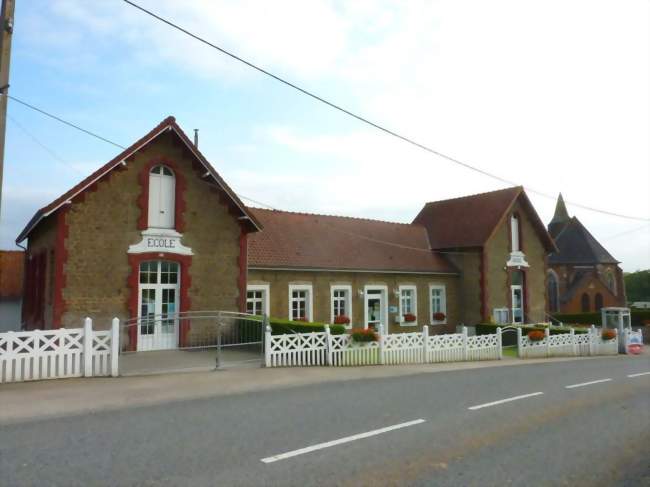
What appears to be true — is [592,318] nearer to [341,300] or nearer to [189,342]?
[341,300]

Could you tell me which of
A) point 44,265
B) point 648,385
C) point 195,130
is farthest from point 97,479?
point 195,130

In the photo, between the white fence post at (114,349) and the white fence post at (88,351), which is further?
the white fence post at (114,349)

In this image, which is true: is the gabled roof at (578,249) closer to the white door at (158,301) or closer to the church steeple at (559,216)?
the church steeple at (559,216)

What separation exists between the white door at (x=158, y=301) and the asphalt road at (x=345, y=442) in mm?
7306

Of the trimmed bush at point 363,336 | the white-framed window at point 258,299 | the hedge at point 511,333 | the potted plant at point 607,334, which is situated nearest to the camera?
the trimmed bush at point 363,336

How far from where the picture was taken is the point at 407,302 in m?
25.0

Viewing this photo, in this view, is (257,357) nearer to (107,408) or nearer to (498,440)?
(107,408)

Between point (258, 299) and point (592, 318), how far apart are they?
96.1 ft

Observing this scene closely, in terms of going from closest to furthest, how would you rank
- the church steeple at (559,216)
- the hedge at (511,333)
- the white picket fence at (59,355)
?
the white picket fence at (59,355) < the hedge at (511,333) < the church steeple at (559,216)

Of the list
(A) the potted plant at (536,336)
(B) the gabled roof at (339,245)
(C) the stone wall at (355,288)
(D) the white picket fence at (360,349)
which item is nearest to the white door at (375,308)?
(C) the stone wall at (355,288)

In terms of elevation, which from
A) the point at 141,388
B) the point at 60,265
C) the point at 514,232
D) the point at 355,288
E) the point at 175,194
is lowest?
the point at 141,388

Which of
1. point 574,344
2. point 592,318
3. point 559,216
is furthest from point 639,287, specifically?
point 574,344

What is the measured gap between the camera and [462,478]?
16.8ft

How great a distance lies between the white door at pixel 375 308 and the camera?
23.4 m
